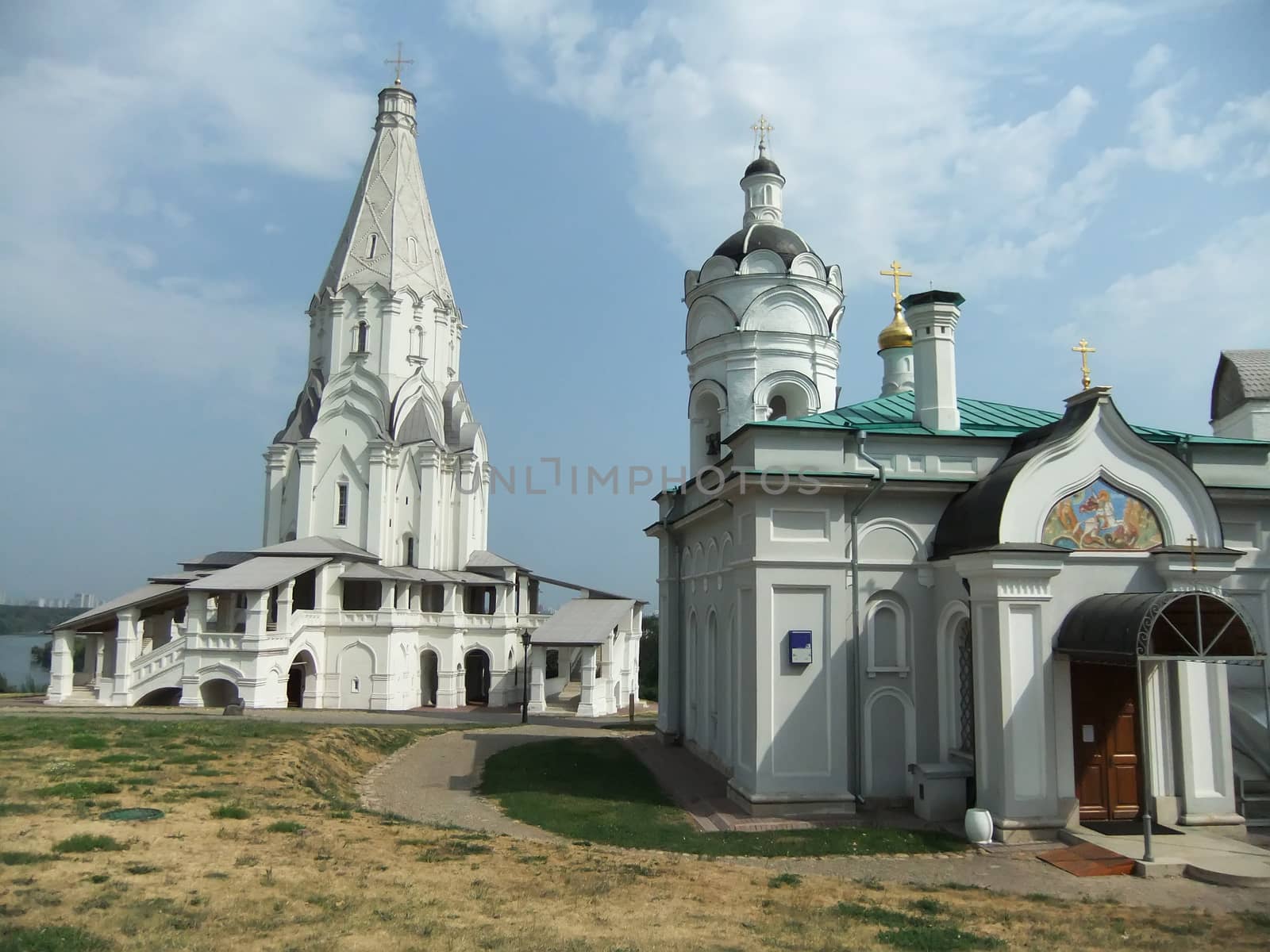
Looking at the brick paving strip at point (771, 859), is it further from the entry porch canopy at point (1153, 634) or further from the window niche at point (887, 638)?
the window niche at point (887, 638)

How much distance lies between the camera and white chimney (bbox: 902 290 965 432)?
14531 mm

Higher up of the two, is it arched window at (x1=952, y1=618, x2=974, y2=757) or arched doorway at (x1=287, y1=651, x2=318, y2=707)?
arched window at (x1=952, y1=618, x2=974, y2=757)

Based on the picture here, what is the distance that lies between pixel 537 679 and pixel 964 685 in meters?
21.1

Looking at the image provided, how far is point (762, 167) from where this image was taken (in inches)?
927

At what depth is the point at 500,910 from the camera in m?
7.67

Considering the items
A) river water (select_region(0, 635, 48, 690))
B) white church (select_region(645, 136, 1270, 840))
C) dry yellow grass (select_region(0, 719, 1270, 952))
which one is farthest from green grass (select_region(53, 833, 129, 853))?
river water (select_region(0, 635, 48, 690))

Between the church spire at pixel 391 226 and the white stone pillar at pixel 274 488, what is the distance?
23.7 ft

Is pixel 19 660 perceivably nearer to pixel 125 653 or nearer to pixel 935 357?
pixel 125 653

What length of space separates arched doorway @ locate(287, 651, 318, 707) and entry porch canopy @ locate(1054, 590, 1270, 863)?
26571 mm

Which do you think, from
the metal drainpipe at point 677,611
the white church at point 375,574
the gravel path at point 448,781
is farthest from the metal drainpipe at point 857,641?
the white church at point 375,574

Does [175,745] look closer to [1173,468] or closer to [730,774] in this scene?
[730,774]

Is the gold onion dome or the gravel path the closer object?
the gravel path

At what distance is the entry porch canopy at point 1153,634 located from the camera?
10.4 meters

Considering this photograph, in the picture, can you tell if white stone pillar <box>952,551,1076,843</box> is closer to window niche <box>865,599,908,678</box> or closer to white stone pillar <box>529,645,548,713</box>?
window niche <box>865,599,908,678</box>
